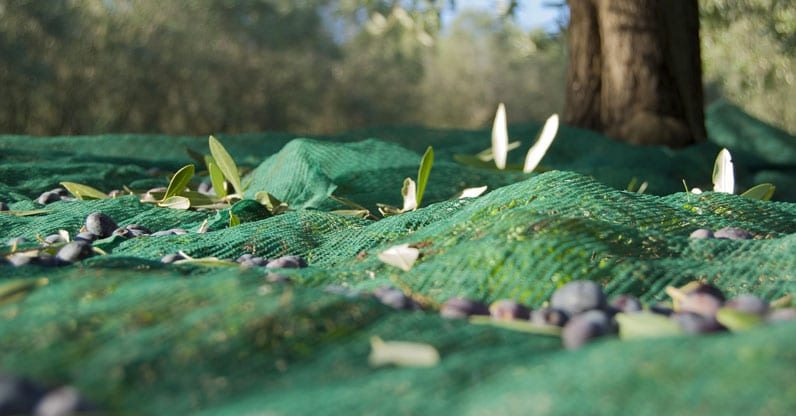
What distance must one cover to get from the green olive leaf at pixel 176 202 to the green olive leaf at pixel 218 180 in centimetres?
11

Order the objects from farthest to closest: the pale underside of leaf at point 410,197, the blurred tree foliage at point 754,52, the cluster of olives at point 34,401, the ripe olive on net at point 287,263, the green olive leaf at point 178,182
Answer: the blurred tree foliage at point 754,52 → the green olive leaf at point 178,182 → the pale underside of leaf at point 410,197 → the ripe olive on net at point 287,263 → the cluster of olives at point 34,401

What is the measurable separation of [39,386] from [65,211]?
1183 mm

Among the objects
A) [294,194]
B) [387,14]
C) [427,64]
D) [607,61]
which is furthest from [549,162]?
[427,64]

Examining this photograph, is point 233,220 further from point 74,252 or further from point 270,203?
point 74,252

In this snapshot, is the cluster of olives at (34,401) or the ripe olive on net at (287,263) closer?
the cluster of olives at (34,401)

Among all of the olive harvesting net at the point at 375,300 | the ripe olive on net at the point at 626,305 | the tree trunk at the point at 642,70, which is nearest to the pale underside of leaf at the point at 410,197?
the olive harvesting net at the point at 375,300

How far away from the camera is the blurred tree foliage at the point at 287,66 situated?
7953 millimetres

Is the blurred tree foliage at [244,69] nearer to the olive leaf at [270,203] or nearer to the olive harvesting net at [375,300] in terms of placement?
the olive leaf at [270,203]

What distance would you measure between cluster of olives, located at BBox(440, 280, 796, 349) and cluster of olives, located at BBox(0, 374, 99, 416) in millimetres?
431

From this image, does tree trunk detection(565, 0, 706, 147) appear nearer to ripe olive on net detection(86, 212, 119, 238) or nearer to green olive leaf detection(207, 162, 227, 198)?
green olive leaf detection(207, 162, 227, 198)

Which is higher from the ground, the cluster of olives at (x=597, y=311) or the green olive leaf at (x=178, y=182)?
the cluster of olives at (x=597, y=311)

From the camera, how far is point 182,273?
1181 mm

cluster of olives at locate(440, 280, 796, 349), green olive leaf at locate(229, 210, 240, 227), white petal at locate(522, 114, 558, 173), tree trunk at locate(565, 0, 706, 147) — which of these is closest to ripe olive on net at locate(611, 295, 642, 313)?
cluster of olives at locate(440, 280, 796, 349)

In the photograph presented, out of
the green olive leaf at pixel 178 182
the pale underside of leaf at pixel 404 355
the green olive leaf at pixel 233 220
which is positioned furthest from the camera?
the green olive leaf at pixel 178 182
